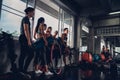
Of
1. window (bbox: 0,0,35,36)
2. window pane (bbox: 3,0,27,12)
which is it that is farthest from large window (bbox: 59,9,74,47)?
window pane (bbox: 3,0,27,12)

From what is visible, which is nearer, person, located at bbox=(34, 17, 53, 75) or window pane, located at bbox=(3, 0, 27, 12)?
person, located at bbox=(34, 17, 53, 75)

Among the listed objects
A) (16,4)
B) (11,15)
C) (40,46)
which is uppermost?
(16,4)

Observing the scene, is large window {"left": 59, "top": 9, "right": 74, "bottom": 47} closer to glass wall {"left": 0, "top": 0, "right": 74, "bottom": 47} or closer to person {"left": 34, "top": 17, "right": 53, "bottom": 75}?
glass wall {"left": 0, "top": 0, "right": 74, "bottom": 47}

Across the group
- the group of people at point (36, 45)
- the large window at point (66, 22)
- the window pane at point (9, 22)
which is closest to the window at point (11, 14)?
the window pane at point (9, 22)

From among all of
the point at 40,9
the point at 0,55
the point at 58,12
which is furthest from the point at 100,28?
the point at 0,55

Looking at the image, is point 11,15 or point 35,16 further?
point 35,16

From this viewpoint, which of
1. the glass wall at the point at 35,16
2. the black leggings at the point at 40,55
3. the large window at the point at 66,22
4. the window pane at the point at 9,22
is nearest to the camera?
the black leggings at the point at 40,55

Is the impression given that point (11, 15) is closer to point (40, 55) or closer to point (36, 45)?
point (36, 45)

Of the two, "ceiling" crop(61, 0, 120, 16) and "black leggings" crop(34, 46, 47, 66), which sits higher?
"ceiling" crop(61, 0, 120, 16)

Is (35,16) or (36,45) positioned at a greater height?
(35,16)

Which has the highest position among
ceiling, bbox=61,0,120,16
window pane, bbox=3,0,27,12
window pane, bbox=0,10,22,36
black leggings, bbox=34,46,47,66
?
ceiling, bbox=61,0,120,16

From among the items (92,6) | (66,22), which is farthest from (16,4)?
(92,6)

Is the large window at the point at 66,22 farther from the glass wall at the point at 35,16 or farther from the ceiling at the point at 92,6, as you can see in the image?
the ceiling at the point at 92,6

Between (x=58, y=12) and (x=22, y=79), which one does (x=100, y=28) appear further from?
(x=22, y=79)
